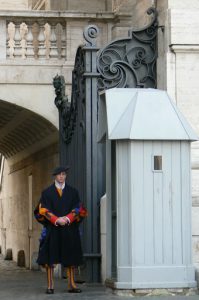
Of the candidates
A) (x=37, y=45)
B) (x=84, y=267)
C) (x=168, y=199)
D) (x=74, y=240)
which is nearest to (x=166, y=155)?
(x=168, y=199)

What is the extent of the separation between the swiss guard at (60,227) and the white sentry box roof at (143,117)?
104 centimetres

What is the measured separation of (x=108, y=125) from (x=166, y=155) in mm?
721

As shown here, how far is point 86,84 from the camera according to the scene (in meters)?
12.5

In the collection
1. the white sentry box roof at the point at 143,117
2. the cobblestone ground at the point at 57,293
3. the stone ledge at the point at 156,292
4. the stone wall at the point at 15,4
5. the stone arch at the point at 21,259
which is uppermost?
the stone wall at the point at 15,4

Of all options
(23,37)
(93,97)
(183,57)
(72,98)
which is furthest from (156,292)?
(23,37)

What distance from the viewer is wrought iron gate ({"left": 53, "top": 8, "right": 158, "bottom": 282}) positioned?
12.3 metres

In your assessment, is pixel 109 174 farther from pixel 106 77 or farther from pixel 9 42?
pixel 9 42

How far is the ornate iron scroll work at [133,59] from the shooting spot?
13.1 m

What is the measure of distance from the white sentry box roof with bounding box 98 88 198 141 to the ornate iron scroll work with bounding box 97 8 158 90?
6.82 ft

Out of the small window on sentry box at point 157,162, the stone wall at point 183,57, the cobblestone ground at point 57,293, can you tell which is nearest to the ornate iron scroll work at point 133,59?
the stone wall at point 183,57

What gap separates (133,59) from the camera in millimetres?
13242

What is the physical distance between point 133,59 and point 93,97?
1.12m

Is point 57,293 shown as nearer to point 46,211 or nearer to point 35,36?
point 46,211

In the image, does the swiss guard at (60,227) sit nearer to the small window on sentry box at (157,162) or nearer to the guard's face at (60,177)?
the guard's face at (60,177)
